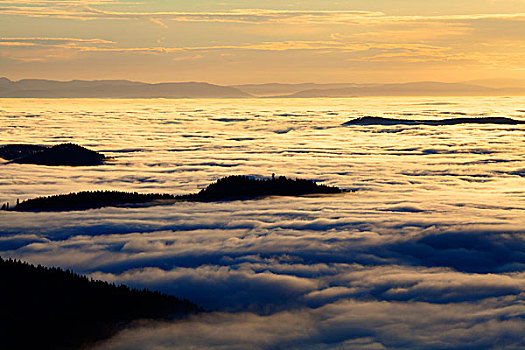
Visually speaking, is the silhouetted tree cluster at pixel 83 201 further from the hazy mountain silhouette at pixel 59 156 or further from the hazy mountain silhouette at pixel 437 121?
the hazy mountain silhouette at pixel 437 121

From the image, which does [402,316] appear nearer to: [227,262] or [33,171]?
[227,262]

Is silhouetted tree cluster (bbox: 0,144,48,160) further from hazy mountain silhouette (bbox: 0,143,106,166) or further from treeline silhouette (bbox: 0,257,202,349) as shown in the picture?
treeline silhouette (bbox: 0,257,202,349)

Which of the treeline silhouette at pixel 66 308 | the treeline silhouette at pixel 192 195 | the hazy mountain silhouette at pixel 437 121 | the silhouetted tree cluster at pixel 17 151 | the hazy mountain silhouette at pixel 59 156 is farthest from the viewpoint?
the hazy mountain silhouette at pixel 437 121

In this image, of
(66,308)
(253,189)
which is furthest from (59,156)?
(66,308)

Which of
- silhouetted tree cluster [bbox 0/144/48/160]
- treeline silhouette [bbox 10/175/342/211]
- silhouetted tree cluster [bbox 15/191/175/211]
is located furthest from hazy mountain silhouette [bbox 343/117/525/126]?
silhouetted tree cluster [bbox 15/191/175/211]

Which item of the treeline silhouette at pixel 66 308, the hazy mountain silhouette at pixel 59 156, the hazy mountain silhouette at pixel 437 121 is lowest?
the treeline silhouette at pixel 66 308

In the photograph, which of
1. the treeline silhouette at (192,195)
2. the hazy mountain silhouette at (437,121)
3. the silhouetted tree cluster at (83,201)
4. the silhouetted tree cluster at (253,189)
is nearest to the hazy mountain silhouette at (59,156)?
the silhouetted tree cluster at (253,189)

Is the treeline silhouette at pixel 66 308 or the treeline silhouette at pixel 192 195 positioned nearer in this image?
the treeline silhouette at pixel 66 308

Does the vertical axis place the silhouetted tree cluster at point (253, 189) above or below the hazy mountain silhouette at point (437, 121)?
below
